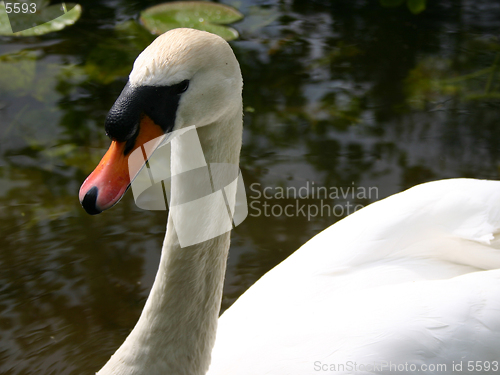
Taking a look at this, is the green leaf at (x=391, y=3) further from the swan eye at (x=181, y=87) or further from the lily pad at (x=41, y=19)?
the swan eye at (x=181, y=87)

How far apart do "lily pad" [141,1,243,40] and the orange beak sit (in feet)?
11.7

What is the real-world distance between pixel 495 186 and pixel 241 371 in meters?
1.25

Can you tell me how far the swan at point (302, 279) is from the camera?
139 centimetres

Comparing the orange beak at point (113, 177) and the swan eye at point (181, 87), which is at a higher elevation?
the swan eye at point (181, 87)

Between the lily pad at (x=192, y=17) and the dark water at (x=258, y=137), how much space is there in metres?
0.12

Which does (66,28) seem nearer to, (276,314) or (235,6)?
(235,6)

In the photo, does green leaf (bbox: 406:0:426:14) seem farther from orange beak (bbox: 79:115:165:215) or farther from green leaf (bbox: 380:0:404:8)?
orange beak (bbox: 79:115:165:215)

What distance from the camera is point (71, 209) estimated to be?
3.37m

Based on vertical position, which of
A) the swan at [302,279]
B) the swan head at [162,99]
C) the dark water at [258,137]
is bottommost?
the dark water at [258,137]

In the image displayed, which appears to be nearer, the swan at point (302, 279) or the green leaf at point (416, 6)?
the swan at point (302, 279)

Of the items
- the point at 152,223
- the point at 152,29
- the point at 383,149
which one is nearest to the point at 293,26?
the point at 152,29

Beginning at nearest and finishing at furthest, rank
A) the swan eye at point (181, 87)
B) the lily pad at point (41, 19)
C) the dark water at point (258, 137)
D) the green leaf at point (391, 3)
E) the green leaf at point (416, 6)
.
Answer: the swan eye at point (181, 87), the dark water at point (258, 137), the lily pad at point (41, 19), the green leaf at point (416, 6), the green leaf at point (391, 3)

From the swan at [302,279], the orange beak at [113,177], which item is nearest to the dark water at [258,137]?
the swan at [302,279]

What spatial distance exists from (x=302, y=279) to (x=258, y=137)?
210 centimetres
